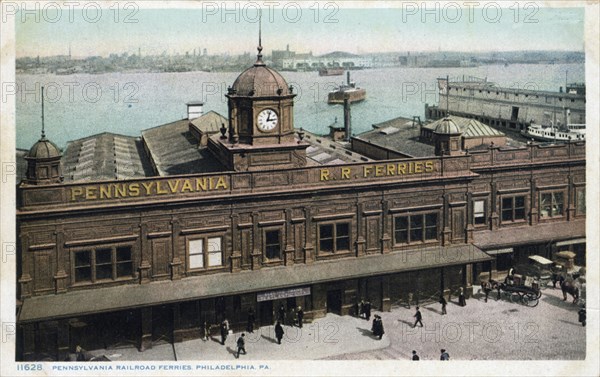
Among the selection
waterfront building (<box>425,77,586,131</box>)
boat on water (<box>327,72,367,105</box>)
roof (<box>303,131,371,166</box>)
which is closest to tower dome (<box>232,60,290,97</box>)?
roof (<box>303,131,371,166</box>)

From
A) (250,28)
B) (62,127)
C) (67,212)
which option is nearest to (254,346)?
(67,212)

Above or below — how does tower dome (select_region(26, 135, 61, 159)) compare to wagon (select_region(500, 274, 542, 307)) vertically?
above

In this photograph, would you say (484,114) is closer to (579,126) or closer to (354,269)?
(579,126)

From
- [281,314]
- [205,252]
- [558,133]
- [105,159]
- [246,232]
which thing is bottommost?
[281,314]

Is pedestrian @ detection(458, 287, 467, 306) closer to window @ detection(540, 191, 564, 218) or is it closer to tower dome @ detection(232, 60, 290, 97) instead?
window @ detection(540, 191, 564, 218)

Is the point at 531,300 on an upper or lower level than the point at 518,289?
lower

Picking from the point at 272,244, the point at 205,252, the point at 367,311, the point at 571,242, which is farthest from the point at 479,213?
the point at 205,252

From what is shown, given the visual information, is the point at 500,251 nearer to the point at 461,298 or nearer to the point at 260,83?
the point at 461,298

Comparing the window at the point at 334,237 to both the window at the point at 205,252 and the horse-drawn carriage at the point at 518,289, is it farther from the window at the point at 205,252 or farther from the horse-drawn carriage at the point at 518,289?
the horse-drawn carriage at the point at 518,289
